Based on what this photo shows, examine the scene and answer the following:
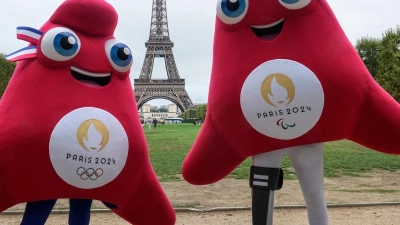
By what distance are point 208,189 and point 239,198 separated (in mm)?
1052

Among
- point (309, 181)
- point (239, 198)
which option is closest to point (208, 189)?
point (239, 198)

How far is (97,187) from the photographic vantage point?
10.4 ft

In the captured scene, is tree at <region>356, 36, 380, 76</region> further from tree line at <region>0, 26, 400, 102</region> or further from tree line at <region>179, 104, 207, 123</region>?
tree line at <region>179, 104, 207, 123</region>

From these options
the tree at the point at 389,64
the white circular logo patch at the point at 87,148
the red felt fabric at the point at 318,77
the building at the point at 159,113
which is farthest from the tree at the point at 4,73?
the building at the point at 159,113

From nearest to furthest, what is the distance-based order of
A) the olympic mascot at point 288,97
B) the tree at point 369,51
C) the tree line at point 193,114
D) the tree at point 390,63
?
the olympic mascot at point 288,97, the tree at point 390,63, the tree at point 369,51, the tree line at point 193,114

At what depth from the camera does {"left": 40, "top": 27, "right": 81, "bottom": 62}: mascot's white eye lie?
3107 mm

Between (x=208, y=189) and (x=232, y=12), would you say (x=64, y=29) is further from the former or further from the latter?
(x=208, y=189)

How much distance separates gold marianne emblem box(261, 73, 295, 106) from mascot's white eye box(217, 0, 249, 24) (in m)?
0.52

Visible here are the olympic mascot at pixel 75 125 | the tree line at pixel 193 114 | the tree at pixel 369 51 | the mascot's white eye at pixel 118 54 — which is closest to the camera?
the olympic mascot at pixel 75 125

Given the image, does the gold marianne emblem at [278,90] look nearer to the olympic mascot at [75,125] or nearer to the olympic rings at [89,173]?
the olympic mascot at [75,125]

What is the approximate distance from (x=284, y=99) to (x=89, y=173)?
1.46 m

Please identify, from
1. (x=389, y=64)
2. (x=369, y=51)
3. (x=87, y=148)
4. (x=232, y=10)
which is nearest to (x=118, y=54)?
(x=87, y=148)

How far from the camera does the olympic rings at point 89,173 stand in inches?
119

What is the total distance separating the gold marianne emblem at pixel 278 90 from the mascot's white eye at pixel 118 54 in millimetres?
1097
